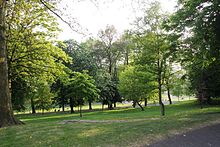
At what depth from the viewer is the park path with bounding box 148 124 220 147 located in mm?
6461

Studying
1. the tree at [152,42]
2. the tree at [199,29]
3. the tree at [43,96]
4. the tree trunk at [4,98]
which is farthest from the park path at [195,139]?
the tree at [43,96]

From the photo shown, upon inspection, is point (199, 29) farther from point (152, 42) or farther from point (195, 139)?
point (152, 42)

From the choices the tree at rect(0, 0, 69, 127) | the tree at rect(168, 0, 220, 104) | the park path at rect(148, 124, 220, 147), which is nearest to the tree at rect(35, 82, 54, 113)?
the tree at rect(0, 0, 69, 127)

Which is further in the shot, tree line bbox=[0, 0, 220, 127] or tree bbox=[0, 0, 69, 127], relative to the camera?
tree bbox=[0, 0, 69, 127]

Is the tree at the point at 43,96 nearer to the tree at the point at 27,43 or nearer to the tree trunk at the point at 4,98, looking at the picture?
the tree at the point at 27,43

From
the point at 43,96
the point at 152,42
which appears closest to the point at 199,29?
the point at 152,42

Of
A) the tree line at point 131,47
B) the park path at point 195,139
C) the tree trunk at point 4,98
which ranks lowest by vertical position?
the park path at point 195,139

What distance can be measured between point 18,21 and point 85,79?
11.6 metres

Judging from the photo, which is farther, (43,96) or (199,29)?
(43,96)

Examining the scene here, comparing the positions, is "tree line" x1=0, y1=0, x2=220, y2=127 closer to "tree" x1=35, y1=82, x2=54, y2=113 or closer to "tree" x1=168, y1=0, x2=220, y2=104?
"tree" x1=168, y1=0, x2=220, y2=104

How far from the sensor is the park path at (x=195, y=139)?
21.2 ft

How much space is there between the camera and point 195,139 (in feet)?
23.0

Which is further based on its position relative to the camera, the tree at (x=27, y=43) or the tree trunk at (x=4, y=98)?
the tree at (x=27, y=43)

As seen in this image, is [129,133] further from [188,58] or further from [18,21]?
[18,21]
